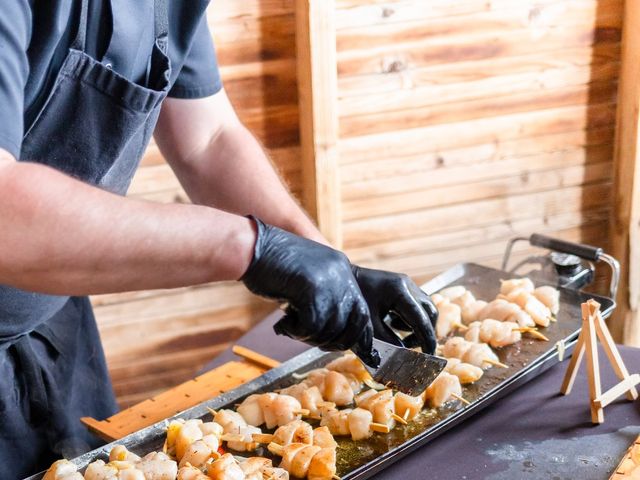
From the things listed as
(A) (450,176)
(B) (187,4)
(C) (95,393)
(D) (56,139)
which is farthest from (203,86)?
(A) (450,176)

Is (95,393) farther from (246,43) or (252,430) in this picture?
(246,43)

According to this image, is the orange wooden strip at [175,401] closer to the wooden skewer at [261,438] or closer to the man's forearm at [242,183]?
the wooden skewer at [261,438]

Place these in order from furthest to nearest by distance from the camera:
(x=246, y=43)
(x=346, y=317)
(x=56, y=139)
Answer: (x=246, y=43) → (x=56, y=139) → (x=346, y=317)

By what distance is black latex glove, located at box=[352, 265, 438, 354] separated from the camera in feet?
6.06

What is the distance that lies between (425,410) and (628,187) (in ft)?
7.00

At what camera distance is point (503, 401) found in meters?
2.02

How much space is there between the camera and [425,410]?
6.41 feet

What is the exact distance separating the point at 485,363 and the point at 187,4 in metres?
1.13

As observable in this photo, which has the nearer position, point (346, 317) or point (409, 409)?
point (346, 317)

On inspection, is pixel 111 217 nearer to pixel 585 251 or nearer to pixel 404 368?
pixel 404 368

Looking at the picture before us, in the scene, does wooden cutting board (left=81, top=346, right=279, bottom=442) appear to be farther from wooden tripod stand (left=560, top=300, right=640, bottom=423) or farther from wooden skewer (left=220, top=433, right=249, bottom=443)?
wooden tripod stand (left=560, top=300, right=640, bottom=423)

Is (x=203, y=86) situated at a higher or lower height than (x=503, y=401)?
higher

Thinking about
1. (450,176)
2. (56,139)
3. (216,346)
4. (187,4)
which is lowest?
(216,346)

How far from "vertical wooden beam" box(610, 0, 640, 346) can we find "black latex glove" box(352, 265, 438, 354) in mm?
2099
